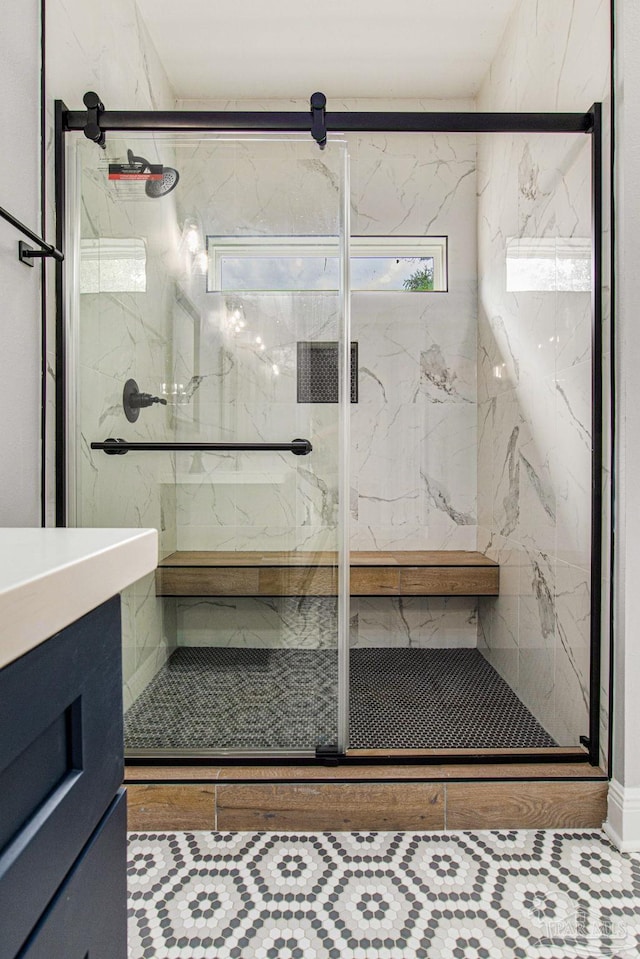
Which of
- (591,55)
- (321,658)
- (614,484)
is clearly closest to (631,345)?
(614,484)

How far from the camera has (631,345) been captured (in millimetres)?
1422

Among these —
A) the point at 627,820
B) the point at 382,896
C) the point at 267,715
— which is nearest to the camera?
the point at 382,896

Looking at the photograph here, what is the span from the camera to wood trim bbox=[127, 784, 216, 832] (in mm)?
1432

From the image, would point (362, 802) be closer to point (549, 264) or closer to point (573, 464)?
point (573, 464)

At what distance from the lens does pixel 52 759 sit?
0.48 m

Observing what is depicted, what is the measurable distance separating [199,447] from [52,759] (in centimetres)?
118

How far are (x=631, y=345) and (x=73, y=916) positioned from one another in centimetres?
161

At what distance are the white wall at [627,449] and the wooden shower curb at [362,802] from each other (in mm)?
93

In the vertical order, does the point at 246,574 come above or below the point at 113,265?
below

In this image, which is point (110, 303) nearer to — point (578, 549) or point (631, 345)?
point (631, 345)

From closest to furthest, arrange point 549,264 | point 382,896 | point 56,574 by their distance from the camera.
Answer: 1. point 56,574
2. point 382,896
3. point 549,264

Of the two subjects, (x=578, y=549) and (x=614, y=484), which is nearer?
(x=614, y=484)

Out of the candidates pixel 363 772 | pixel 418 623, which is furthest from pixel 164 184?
pixel 418 623

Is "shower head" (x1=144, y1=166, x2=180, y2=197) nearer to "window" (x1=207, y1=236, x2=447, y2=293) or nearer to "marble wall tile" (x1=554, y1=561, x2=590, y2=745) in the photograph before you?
"window" (x1=207, y1=236, x2=447, y2=293)
